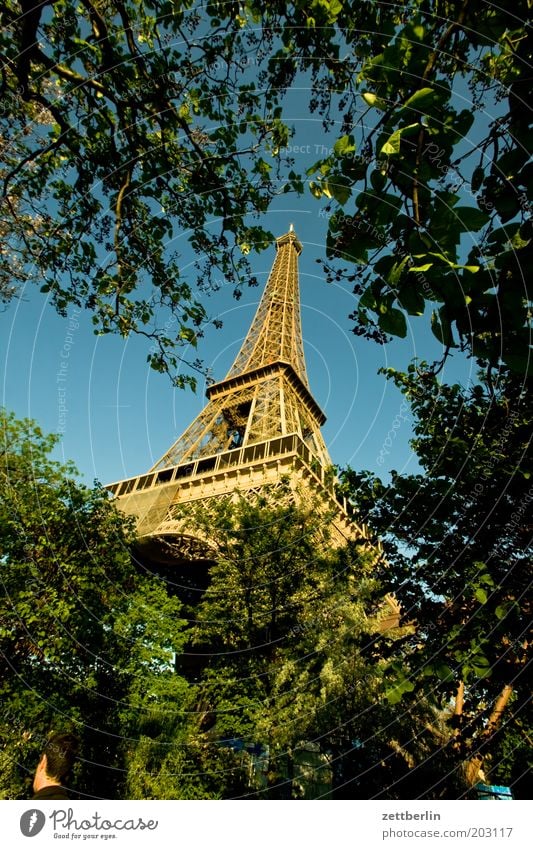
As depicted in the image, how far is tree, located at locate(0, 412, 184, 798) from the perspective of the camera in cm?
1005

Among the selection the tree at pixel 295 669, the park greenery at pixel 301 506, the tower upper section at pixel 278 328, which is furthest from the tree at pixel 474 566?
the tower upper section at pixel 278 328

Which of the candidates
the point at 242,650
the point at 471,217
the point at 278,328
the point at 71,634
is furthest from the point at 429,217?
the point at 278,328

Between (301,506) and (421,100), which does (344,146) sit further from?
(301,506)

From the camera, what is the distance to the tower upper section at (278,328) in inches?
1411

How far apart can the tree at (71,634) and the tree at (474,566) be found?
7.51 m

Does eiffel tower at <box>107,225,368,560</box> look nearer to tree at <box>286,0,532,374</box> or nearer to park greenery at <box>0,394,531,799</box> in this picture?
park greenery at <box>0,394,531,799</box>

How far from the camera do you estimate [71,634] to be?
10727 mm

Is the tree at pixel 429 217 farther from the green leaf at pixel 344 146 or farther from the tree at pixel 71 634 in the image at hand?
the tree at pixel 71 634

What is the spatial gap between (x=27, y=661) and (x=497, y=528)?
12146 millimetres

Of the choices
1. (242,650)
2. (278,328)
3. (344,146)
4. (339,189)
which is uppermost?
(278,328)

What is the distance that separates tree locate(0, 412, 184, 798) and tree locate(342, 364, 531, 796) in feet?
24.6

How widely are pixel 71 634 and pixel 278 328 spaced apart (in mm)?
32646
